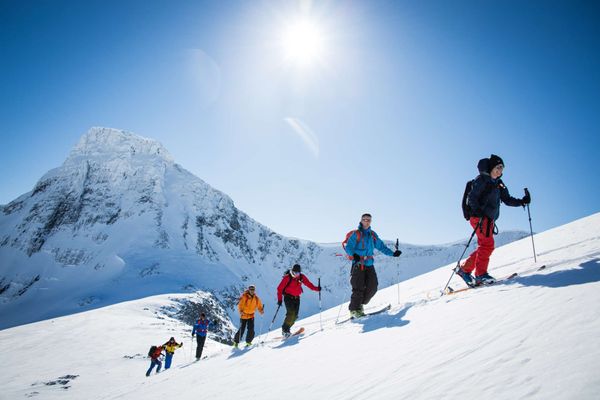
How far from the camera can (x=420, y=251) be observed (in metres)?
173

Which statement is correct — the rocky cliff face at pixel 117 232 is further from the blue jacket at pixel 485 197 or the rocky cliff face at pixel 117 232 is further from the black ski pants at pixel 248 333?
the blue jacket at pixel 485 197

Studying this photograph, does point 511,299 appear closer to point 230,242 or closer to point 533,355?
point 533,355

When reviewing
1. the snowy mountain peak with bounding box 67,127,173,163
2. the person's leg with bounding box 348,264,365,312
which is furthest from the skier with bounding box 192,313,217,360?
the snowy mountain peak with bounding box 67,127,173,163

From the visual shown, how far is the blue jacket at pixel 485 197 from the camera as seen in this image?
6.23m

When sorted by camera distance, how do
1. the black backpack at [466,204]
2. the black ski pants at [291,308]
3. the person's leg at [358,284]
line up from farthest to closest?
the black ski pants at [291,308], the person's leg at [358,284], the black backpack at [466,204]

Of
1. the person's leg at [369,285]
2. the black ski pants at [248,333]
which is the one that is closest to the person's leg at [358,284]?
the person's leg at [369,285]

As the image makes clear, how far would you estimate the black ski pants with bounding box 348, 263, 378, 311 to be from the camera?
7285 millimetres

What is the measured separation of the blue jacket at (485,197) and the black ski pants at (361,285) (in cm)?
274

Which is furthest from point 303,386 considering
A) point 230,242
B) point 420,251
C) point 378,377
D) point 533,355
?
point 420,251

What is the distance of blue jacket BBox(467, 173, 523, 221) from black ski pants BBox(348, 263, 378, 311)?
2743 mm

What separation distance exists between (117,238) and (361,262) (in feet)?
305

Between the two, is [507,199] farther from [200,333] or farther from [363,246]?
[200,333]

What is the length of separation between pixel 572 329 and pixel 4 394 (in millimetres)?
18414

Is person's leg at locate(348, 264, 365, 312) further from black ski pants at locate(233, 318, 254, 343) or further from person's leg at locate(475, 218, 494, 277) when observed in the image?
black ski pants at locate(233, 318, 254, 343)
